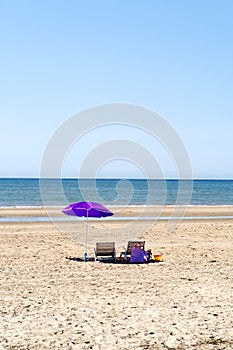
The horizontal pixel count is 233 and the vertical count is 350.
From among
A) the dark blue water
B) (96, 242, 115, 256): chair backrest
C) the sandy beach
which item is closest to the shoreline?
the dark blue water

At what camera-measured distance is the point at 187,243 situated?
1825cm

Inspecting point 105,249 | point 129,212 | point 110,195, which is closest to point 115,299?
point 105,249

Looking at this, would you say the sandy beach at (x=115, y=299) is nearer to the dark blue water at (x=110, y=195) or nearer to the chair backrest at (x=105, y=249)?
A: the chair backrest at (x=105, y=249)

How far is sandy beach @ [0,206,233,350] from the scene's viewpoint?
24.7ft

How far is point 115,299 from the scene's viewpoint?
991cm

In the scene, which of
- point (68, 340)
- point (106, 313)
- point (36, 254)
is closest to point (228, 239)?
point (36, 254)

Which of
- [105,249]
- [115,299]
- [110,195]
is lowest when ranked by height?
[115,299]

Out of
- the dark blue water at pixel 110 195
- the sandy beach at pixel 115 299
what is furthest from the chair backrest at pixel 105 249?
the dark blue water at pixel 110 195

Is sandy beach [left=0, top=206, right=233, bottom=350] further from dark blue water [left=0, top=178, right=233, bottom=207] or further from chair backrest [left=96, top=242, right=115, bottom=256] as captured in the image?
dark blue water [left=0, top=178, right=233, bottom=207]

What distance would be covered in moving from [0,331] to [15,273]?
4.59 metres

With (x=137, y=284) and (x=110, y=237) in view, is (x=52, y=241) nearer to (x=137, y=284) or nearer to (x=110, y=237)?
(x=110, y=237)

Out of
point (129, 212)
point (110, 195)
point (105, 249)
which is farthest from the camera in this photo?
point (110, 195)

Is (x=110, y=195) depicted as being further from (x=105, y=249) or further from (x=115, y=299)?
(x=115, y=299)

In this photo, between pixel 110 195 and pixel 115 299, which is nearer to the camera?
pixel 115 299
